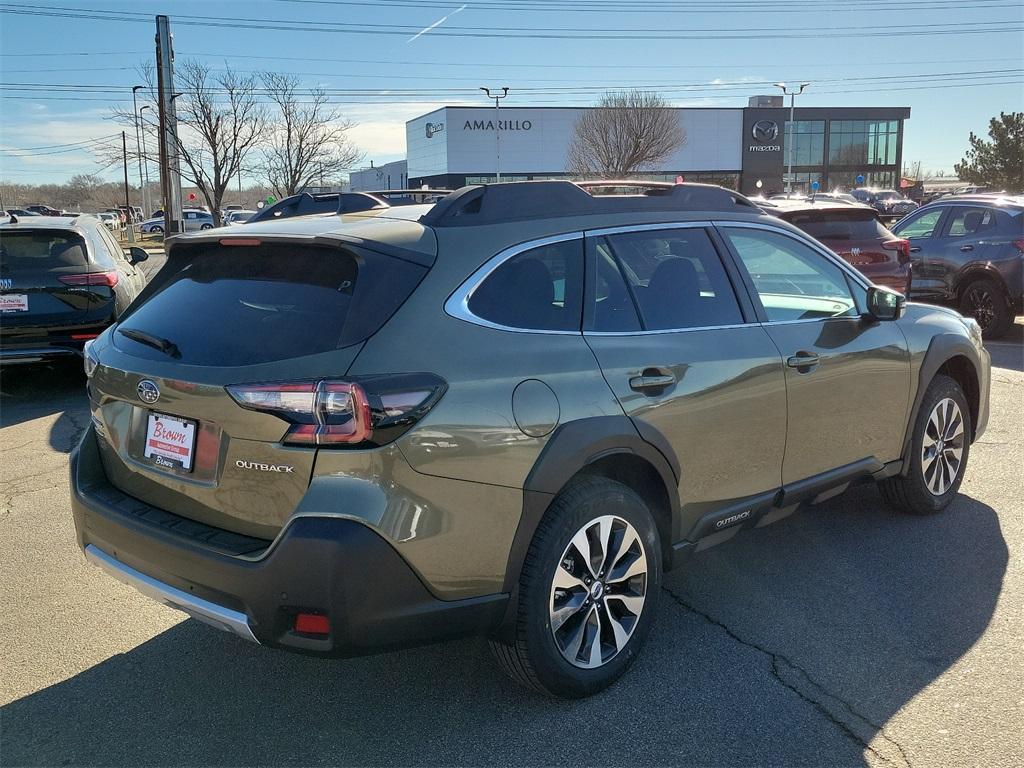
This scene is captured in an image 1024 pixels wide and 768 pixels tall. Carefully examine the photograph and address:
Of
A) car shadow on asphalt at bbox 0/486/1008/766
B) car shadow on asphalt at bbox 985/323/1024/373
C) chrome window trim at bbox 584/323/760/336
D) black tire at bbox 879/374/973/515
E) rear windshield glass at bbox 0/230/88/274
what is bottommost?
car shadow on asphalt at bbox 0/486/1008/766

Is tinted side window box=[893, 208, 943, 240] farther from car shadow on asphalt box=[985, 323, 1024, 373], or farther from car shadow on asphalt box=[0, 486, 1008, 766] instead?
car shadow on asphalt box=[0, 486, 1008, 766]

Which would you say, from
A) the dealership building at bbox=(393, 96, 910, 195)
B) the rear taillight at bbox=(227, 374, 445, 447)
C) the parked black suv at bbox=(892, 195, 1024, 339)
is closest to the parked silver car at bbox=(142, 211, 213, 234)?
the dealership building at bbox=(393, 96, 910, 195)

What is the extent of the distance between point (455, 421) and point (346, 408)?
0.34 metres

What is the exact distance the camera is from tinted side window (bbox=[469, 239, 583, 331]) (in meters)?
3.00

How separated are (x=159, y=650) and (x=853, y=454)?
3.29 m

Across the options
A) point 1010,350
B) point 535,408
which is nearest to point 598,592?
point 535,408

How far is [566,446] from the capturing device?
9.62 ft

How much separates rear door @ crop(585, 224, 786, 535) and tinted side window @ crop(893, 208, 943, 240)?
953cm

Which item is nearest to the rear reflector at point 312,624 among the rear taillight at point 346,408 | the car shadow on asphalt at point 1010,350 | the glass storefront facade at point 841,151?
the rear taillight at point 346,408

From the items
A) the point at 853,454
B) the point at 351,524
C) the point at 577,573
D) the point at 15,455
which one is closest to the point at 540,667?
the point at 577,573

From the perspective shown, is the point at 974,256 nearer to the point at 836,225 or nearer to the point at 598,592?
the point at 836,225

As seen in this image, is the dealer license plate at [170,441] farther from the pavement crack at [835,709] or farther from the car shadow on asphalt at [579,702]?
the pavement crack at [835,709]

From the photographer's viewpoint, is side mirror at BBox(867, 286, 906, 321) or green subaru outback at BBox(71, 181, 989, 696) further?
side mirror at BBox(867, 286, 906, 321)

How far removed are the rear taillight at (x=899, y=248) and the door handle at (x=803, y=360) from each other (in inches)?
261
